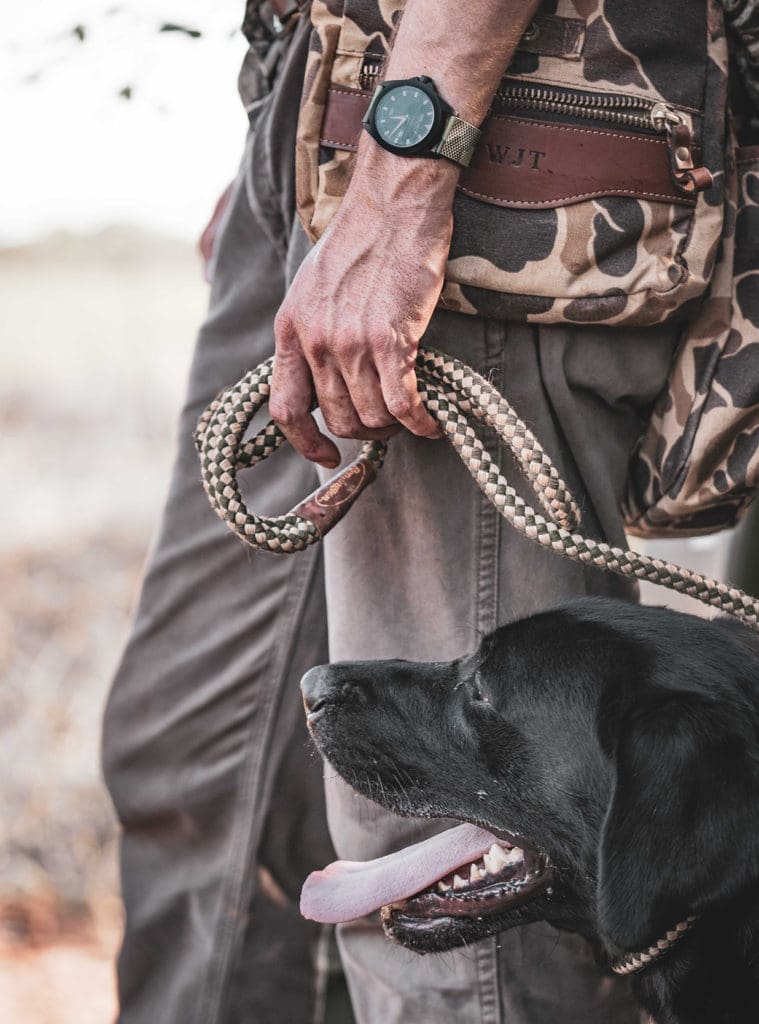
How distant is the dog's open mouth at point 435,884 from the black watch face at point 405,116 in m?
1.01

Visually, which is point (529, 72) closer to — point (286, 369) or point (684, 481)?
point (286, 369)

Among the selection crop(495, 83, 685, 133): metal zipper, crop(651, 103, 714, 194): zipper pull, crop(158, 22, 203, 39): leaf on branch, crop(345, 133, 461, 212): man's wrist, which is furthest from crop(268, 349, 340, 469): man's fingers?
crop(158, 22, 203, 39): leaf on branch

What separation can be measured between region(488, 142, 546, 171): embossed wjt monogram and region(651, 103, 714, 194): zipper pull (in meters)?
0.16

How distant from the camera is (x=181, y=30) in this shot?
7.59ft

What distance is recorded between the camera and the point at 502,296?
152 cm

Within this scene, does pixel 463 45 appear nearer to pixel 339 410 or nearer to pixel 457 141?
pixel 457 141

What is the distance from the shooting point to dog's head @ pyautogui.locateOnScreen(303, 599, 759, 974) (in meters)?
1.34

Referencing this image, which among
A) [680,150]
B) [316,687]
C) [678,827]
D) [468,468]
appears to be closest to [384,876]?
[316,687]

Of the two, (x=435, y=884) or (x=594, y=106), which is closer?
(x=594, y=106)

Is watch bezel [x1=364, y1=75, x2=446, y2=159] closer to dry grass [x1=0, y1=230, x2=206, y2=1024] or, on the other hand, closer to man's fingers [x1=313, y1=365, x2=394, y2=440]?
man's fingers [x1=313, y1=365, x2=394, y2=440]

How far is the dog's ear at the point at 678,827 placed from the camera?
1.32 meters

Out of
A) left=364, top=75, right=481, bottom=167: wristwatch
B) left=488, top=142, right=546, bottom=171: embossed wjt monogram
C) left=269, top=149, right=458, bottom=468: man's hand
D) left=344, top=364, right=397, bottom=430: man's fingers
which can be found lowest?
left=344, top=364, right=397, bottom=430: man's fingers

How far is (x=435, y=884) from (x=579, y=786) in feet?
0.90

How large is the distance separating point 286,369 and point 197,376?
67 cm
